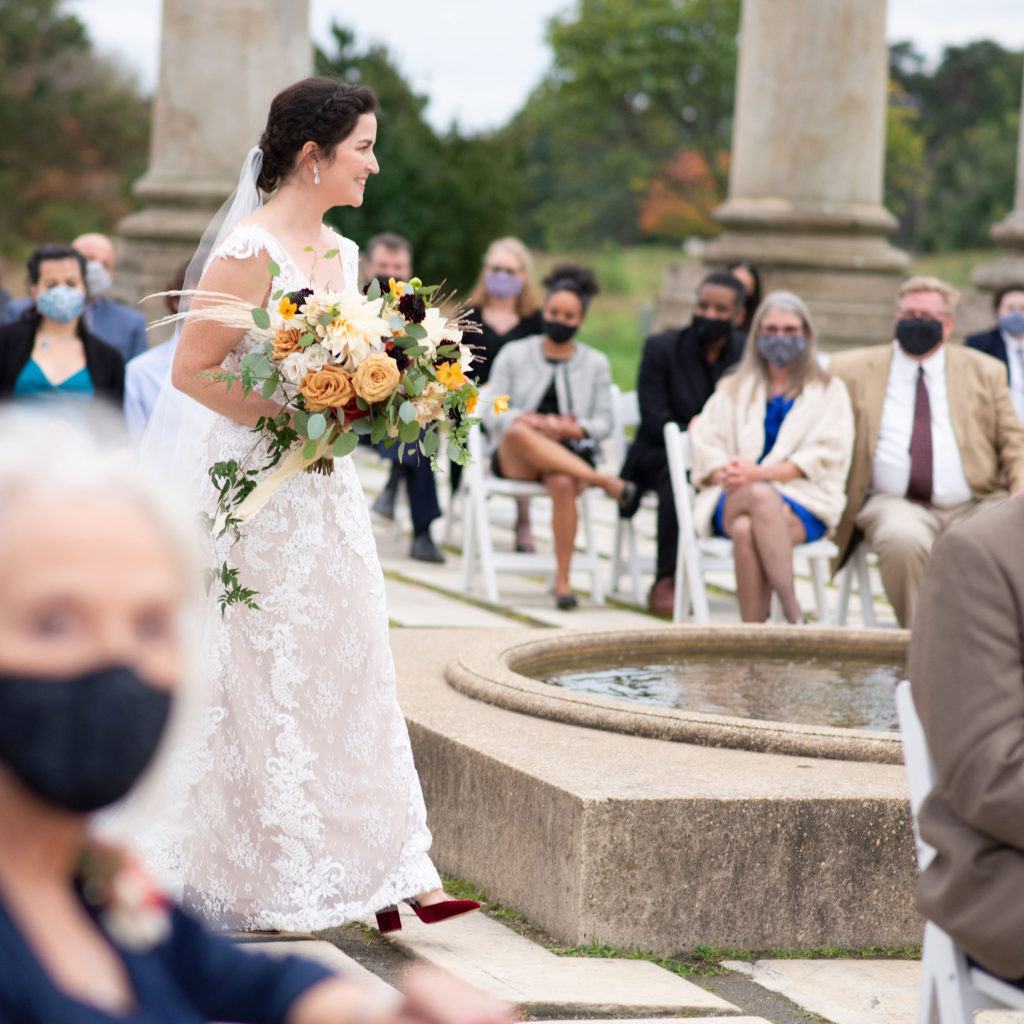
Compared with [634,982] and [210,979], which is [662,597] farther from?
[210,979]

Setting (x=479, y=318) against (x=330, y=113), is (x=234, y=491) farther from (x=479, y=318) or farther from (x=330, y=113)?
(x=479, y=318)

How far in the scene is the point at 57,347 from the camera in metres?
8.14

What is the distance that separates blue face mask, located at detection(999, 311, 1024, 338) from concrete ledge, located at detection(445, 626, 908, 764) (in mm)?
4347

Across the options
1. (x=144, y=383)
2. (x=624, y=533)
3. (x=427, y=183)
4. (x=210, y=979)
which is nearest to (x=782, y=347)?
(x=624, y=533)

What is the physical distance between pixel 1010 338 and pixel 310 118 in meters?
7.10

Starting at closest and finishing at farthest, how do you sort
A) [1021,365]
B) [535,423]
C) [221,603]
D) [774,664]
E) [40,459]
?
[40,459]
[221,603]
[774,664]
[535,423]
[1021,365]

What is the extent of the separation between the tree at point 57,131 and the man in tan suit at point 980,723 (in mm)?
39083

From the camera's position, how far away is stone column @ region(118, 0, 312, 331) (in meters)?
13.7

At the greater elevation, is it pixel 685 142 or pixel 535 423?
pixel 685 142

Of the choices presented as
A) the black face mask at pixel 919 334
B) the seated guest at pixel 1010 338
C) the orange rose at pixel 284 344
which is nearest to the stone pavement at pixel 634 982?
the orange rose at pixel 284 344

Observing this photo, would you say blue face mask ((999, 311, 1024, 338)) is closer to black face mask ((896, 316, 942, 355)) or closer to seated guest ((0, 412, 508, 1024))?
black face mask ((896, 316, 942, 355))

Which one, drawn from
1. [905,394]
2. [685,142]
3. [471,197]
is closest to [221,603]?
[905,394]

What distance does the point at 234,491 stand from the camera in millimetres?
4371

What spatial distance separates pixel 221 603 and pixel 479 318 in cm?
684
